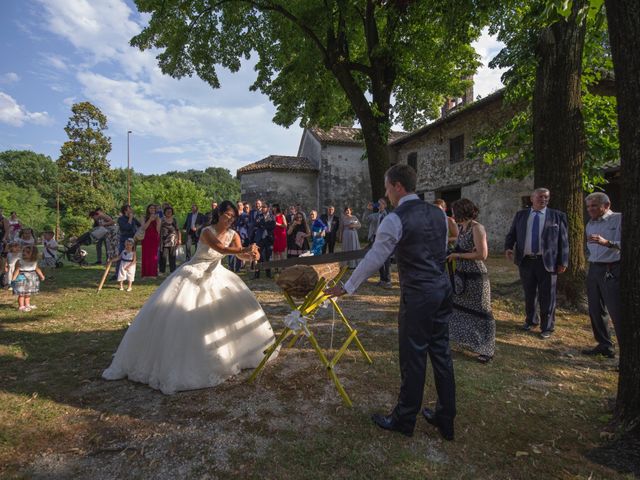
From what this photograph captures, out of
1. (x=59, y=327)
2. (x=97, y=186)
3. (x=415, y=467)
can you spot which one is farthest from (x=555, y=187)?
(x=97, y=186)

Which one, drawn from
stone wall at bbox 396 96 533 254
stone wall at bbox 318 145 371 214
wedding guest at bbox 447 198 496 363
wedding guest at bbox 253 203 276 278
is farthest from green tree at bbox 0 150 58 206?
wedding guest at bbox 447 198 496 363

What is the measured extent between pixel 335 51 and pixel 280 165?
15.0 m

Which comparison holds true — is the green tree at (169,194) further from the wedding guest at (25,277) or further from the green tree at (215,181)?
the wedding guest at (25,277)

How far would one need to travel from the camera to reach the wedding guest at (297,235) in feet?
34.9

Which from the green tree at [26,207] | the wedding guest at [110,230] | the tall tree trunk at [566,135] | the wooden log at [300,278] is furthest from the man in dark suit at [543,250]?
the green tree at [26,207]

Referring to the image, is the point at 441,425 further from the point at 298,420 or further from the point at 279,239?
the point at 279,239

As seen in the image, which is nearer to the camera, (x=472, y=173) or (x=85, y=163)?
(x=472, y=173)

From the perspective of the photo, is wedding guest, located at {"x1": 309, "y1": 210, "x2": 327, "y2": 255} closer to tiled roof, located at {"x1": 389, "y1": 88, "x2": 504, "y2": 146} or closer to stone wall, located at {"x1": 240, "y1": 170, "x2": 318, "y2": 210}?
tiled roof, located at {"x1": 389, "y1": 88, "x2": 504, "y2": 146}

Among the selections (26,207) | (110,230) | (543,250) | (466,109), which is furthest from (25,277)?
(26,207)

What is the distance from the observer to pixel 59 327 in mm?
5758

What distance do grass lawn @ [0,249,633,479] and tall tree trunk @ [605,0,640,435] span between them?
1.65 ft

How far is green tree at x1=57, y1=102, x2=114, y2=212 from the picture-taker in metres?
39.6

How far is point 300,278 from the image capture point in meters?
3.28

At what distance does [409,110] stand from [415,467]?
1456 cm
